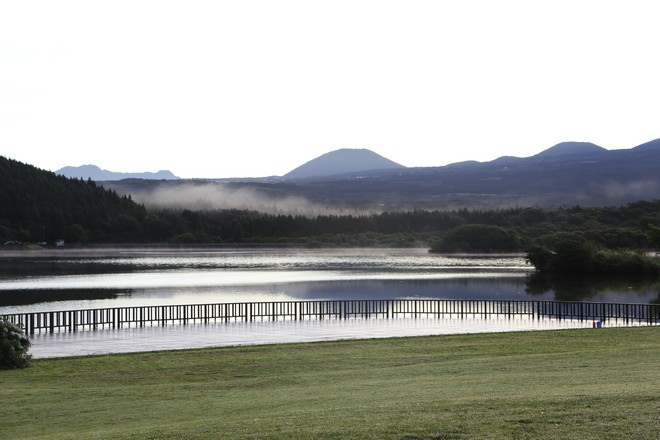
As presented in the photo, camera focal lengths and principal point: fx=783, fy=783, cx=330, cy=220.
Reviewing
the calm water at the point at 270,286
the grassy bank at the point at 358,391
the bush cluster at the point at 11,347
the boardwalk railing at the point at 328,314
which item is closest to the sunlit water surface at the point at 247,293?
the calm water at the point at 270,286

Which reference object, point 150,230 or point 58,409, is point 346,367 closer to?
point 58,409

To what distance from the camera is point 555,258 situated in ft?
252

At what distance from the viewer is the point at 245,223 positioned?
174000mm

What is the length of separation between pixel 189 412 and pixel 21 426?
3046 millimetres

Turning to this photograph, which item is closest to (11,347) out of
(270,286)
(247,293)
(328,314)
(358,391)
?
(358,391)

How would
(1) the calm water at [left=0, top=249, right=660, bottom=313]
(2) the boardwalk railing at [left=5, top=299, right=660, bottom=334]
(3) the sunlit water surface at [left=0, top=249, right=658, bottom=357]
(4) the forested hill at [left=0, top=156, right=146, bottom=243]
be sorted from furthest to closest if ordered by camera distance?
(4) the forested hill at [left=0, top=156, right=146, bottom=243] < (1) the calm water at [left=0, top=249, right=660, bottom=313] < (2) the boardwalk railing at [left=5, top=299, right=660, bottom=334] < (3) the sunlit water surface at [left=0, top=249, right=658, bottom=357]

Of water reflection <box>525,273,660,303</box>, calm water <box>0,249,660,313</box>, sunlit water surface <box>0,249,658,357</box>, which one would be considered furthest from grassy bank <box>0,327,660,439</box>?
water reflection <box>525,273,660,303</box>

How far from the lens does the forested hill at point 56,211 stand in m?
146

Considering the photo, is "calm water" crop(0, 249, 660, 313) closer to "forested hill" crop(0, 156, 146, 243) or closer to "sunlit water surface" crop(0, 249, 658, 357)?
"sunlit water surface" crop(0, 249, 658, 357)

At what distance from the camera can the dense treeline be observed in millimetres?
126312

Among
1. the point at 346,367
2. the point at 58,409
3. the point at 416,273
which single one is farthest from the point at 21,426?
the point at 416,273

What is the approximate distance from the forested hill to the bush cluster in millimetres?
121583

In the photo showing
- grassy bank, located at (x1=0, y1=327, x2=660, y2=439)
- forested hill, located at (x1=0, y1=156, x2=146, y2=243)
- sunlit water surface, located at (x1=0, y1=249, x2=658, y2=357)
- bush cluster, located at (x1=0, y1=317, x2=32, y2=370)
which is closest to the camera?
grassy bank, located at (x1=0, y1=327, x2=660, y2=439)

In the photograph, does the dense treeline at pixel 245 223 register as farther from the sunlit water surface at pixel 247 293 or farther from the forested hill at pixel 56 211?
the sunlit water surface at pixel 247 293
